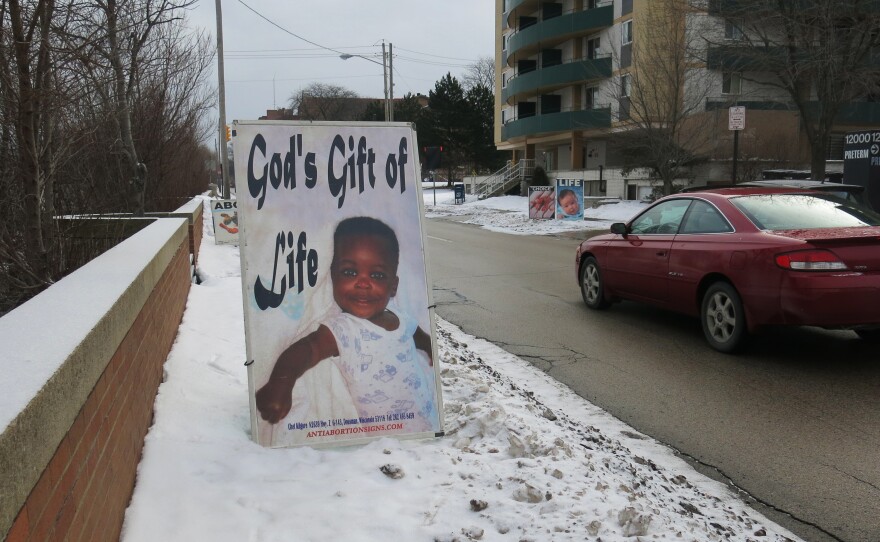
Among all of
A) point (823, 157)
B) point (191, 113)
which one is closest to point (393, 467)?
point (191, 113)

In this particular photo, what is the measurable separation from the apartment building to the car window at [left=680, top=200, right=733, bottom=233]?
983cm

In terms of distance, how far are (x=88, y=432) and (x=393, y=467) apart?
1.63 m

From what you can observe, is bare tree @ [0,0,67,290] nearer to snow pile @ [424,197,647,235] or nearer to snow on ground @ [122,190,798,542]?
snow on ground @ [122,190,798,542]

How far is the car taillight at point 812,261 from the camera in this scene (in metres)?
5.89

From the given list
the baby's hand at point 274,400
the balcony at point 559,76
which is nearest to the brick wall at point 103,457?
the baby's hand at point 274,400

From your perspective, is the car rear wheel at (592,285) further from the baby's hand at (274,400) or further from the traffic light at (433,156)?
the traffic light at (433,156)

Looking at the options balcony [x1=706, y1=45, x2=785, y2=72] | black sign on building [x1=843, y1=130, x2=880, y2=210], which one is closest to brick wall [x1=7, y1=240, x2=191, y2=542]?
black sign on building [x1=843, y1=130, x2=880, y2=210]

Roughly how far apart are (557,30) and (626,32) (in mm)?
5470

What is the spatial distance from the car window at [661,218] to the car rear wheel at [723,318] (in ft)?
3.45

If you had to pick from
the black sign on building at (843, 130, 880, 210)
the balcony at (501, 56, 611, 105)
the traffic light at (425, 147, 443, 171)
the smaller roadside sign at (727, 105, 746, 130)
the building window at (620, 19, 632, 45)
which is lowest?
the black sign on building at (843, 130, 880, 210)

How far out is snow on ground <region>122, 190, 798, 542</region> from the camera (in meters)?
3.08

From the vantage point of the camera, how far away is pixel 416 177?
4.32m

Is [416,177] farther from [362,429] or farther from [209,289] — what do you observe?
[209,289]

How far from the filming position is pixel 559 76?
41.4m
